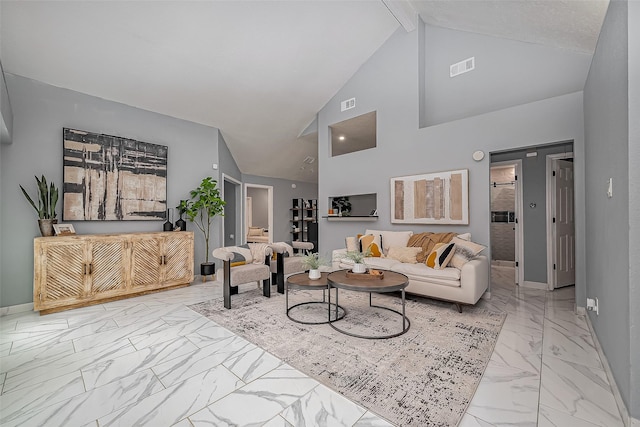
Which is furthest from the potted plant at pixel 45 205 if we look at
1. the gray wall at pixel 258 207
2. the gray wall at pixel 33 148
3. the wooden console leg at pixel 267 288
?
the gray wall at pixel 258 207

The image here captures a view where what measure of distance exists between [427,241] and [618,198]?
2380 mm

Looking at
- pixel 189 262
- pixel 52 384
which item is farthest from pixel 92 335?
pixel 189 262

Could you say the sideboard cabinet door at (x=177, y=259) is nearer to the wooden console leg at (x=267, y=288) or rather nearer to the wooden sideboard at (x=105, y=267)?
the wooden sideboard at (x=105, y=267)

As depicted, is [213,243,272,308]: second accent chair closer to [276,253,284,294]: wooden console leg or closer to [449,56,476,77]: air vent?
[276,253,284,294]: wooden console leg

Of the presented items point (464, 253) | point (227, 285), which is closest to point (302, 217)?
point (227, 285)

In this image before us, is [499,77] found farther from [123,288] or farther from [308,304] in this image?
[123,288]

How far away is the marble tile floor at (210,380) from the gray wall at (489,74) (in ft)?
9.78

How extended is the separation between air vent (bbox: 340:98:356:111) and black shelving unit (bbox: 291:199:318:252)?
4.04m

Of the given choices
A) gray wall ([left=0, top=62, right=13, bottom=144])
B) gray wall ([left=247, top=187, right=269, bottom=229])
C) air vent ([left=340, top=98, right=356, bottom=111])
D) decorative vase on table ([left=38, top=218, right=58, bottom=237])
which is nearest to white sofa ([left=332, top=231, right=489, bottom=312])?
air vent ([left=340, top=98, right=356, bottom=111])

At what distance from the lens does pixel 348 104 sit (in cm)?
548

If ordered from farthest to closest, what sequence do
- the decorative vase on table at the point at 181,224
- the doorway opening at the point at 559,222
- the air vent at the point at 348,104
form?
1. the air vent at the point at 348,104
2. the decorative vase on table at the point at 181,224
3. the doorway opening at the point at 559,222

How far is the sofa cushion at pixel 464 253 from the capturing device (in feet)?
11.1

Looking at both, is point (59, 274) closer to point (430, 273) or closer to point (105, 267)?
point (105, 267)

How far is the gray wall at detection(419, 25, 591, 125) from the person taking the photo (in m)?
3.59
